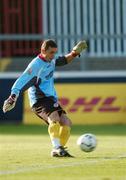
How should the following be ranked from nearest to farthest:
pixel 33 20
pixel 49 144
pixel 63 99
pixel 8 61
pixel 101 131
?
1. pixel 49 144
2. pixel 101 131
3. pixel 63 99
4. pixel 8 61
5. pixel 33 20

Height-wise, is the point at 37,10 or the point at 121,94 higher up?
the point at 37,10

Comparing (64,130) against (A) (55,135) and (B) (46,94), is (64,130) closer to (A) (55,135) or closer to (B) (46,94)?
(A) (55,135)

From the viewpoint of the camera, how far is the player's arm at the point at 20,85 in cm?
1441

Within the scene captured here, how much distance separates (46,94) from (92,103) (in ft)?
30.1

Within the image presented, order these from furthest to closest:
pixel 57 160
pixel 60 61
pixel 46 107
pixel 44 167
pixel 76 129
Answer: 1. pixel 76 129
2. pixel 60 61
3. pixel 46 107
4. pixel 57 160
5. pixel 44 167

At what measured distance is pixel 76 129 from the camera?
22281 mm

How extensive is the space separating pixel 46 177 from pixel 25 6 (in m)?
17.0

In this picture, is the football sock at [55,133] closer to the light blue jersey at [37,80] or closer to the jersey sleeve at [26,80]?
the light blue jersey at [37,80]

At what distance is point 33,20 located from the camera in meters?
28.1

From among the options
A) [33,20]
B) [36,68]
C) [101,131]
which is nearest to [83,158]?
[36,68]

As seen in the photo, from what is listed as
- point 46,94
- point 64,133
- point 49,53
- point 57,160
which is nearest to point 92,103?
point 46,94

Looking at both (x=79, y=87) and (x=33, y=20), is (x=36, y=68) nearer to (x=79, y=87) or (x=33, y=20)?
(x=79, y=87)

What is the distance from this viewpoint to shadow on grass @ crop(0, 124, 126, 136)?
69.3 ft

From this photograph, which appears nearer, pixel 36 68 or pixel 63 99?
pixel 36 68
